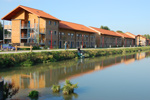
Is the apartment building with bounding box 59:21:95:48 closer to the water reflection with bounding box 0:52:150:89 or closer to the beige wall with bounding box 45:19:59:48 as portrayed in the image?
the beige wall with bounding box 45:19:59:48

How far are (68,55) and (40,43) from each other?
11.8 meters

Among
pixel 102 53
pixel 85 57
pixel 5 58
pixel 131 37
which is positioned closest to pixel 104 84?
pixel 5 58

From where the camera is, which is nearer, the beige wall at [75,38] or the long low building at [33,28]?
the long low building at [33,28]

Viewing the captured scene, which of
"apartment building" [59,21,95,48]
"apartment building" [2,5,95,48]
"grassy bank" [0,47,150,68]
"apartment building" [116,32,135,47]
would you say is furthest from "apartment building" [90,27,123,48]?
"grassy bank" [0,47,150,68]

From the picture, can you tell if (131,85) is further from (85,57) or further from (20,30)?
(20,30)

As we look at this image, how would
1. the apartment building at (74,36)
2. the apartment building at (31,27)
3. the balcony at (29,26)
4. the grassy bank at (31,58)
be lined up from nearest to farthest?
the grassy bank at (31,58), the apartment building at (31,27), the balcony at (29,26), the apartment building at (74,36)

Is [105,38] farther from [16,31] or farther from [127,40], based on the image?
[16,31]

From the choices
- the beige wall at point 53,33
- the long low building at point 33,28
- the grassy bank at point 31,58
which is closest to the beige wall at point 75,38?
the long low building at point 33,28

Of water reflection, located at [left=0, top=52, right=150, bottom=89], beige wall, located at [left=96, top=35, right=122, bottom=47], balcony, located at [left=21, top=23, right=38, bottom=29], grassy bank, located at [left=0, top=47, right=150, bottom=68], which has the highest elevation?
balcony, located at [left=21, top=23, right=38, bottom=29]

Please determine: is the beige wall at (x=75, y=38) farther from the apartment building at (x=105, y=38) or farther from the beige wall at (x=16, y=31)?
the beige wall at (x=16, y=31)

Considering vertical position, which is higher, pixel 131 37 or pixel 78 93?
pixel 131 37

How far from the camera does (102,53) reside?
3559cm

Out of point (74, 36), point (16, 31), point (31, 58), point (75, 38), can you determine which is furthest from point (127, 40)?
point (31, 58)

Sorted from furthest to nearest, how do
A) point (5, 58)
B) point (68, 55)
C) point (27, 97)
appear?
point (68, 55)
point (5, 58)
point (27, 97)
